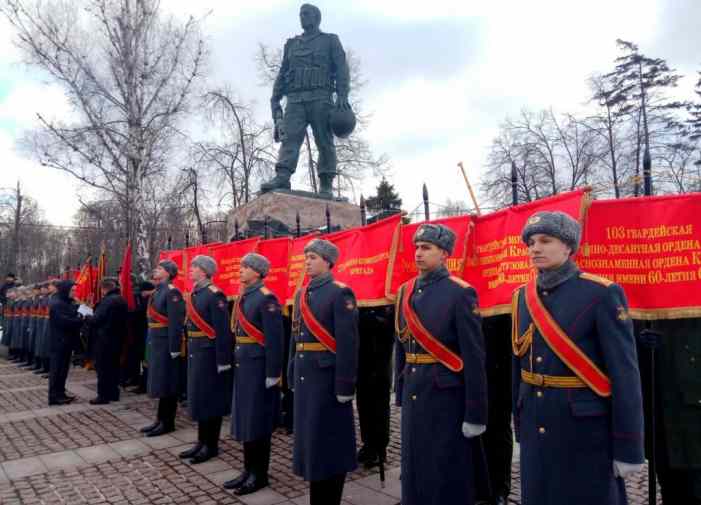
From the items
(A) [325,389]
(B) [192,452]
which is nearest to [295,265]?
(B) [192,452]

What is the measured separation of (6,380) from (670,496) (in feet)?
44.5

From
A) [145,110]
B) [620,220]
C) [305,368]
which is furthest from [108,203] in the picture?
[620,220]

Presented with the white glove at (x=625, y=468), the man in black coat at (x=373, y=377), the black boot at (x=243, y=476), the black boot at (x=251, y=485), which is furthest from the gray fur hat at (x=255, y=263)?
the white glove at (x=625, y=468)

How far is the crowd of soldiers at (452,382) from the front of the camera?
269 cm

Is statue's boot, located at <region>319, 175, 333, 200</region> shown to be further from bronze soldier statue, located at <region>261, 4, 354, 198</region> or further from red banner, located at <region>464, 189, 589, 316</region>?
red banner, located at <region>464, 189, 589, 316</region>

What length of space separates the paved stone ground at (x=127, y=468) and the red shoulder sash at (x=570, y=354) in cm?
257

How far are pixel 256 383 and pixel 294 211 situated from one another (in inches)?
200

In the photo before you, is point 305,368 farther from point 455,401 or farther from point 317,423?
point 455,401

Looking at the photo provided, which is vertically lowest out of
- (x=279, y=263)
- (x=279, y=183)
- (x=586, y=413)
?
(x=586, y=413)

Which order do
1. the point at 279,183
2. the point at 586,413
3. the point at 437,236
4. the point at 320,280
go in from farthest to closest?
the point at 279,183 → the point at 320,280 → the point at 437,236 → the point at 586,413

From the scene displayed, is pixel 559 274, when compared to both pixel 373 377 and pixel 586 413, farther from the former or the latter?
pixel 373 377

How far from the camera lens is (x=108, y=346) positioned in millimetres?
9602

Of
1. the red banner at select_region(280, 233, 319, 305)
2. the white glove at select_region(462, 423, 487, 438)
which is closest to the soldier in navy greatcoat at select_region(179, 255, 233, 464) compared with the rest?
the red banner at select_region(280, 233, 319, 305)

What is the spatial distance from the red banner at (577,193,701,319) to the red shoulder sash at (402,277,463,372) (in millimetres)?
1262
